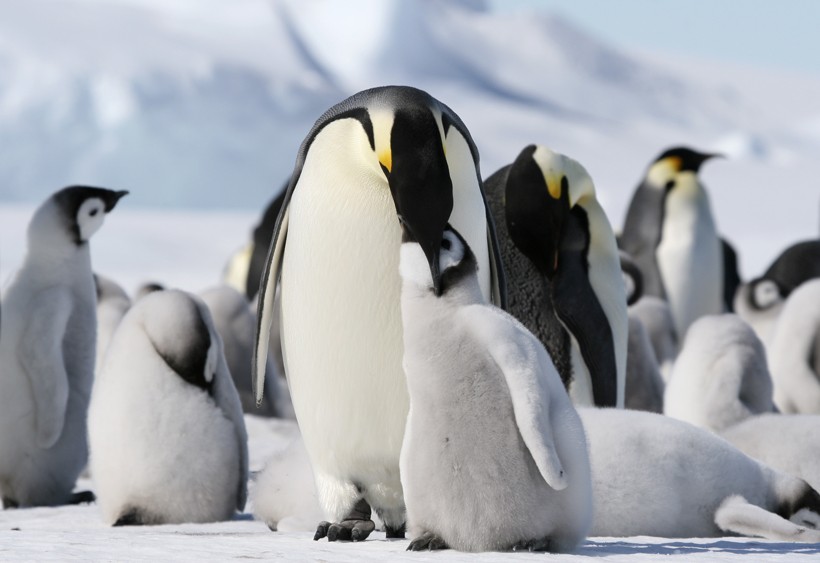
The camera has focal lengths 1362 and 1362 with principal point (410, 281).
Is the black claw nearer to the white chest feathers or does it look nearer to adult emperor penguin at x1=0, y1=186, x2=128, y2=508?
adult emperor penguin at x1=0, y1=186, x2=128, y2=508

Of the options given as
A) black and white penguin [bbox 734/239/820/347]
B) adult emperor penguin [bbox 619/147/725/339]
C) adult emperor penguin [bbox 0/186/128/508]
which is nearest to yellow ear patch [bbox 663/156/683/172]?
adult emperor penguin [bbox 619/147/725/339]

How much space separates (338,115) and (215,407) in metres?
1.24

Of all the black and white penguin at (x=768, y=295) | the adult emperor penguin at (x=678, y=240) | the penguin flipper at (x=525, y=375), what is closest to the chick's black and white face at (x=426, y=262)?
the penguin flipper at (x=525, y=375)

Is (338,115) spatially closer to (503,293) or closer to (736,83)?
(503,293)

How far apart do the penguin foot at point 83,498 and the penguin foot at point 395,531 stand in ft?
7.87

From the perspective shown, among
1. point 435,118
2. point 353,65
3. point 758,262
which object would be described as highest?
point 353,65

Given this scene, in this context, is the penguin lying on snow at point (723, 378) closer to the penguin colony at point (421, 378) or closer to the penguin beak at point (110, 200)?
the penguin colony at point (421, 378)

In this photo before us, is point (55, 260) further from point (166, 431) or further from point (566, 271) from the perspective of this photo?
point (566, 271)

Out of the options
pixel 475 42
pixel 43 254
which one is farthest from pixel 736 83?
pixel 43 254

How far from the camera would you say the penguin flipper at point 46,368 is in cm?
551

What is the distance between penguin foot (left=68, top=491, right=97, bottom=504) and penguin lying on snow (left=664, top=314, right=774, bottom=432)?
2445 mm

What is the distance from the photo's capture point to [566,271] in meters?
5.38

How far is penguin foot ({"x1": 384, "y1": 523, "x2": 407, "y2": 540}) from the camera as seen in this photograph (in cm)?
344

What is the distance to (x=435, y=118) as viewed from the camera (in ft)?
11.3
